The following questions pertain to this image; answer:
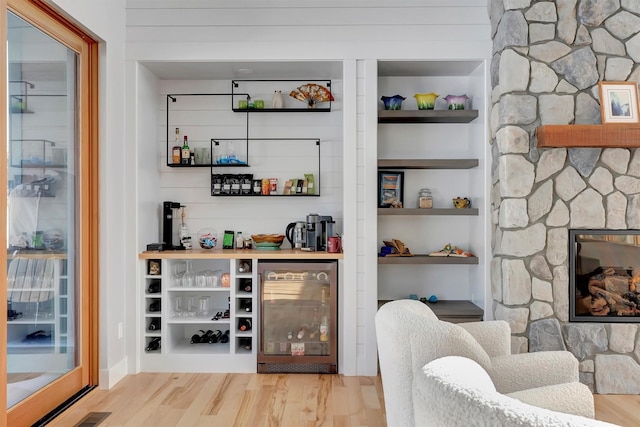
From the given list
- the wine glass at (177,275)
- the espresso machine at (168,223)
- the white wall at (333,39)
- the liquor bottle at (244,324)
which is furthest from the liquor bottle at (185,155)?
the liquor bottle at (244,324)

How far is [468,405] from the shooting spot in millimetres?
998

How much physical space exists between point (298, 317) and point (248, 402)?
79 cm

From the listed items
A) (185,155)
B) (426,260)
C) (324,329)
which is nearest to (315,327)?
(324,329)

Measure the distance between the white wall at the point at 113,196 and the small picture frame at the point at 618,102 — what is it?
3.25 m

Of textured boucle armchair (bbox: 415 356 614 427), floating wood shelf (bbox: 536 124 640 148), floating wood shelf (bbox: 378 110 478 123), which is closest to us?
textured boucle armchair (bbox: 415 356 614 427)

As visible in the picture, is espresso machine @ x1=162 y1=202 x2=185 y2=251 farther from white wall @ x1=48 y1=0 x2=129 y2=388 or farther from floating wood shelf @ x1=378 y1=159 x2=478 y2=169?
floating wood shelf @ x1=378 y1=159 x2=478 y2=169

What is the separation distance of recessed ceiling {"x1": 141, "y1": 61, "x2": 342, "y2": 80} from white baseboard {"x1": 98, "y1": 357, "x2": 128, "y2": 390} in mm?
2193

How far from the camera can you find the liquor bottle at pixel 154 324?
375cm

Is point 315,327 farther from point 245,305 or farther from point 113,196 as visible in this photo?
point 113,196

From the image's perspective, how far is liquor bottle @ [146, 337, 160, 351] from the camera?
12.3 feet

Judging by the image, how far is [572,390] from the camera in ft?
5.46

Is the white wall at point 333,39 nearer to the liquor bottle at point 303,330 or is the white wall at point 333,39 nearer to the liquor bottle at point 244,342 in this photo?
the liquor bottle at point 303,330

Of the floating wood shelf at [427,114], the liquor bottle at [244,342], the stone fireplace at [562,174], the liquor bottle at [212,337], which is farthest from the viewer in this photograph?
the liquor bottle at [212,337]

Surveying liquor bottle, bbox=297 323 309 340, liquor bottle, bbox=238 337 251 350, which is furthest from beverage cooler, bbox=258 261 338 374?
liquor bottle, bbox=238 337 251 350
